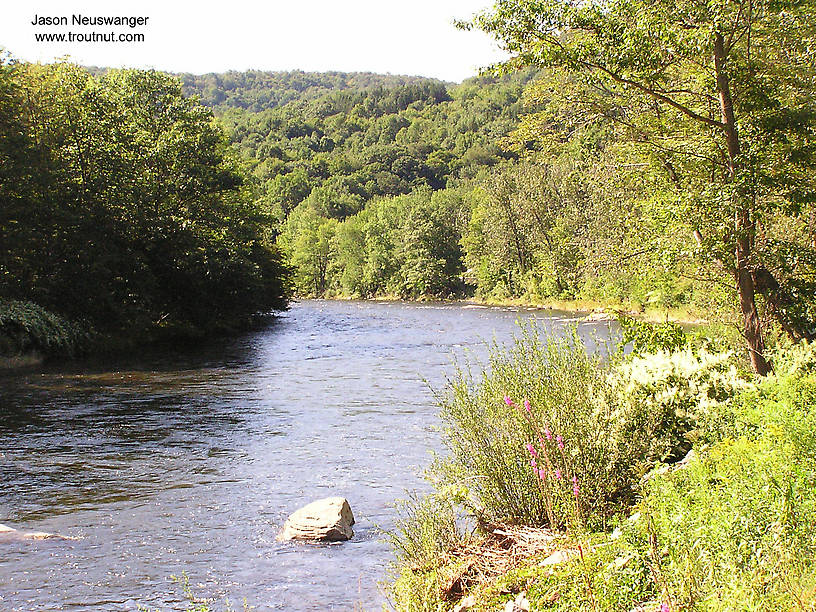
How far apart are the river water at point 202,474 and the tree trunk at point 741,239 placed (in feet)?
13.3

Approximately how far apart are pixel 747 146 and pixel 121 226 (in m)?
27.2

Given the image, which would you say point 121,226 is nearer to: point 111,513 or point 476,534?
point 111,513

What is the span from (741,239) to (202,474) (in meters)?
8.17

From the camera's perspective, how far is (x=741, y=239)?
1003cm

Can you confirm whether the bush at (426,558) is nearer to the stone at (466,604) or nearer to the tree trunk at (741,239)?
the stone at (466,604)

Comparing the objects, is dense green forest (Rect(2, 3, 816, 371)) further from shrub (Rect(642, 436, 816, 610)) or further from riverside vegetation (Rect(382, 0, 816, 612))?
shrub (Rect(642, 436, 816, 610))

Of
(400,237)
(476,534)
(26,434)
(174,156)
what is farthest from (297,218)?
(476,534)

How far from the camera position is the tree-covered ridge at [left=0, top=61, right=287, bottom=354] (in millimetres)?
27828

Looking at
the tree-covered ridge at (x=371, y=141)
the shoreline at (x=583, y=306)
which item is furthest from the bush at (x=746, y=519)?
the tree-covered ridge at (x=371, y=141)

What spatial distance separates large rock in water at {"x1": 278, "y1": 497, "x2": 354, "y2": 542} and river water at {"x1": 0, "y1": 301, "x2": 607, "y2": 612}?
0.18 metres

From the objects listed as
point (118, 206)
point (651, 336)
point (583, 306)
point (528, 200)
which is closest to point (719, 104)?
point (651, 336)

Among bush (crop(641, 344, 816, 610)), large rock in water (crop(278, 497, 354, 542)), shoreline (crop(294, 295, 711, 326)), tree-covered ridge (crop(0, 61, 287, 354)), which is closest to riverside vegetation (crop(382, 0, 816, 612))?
bush (crop(641, 344, 816, 610))

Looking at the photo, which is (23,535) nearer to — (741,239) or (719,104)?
(741,239)

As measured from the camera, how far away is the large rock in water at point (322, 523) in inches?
346
